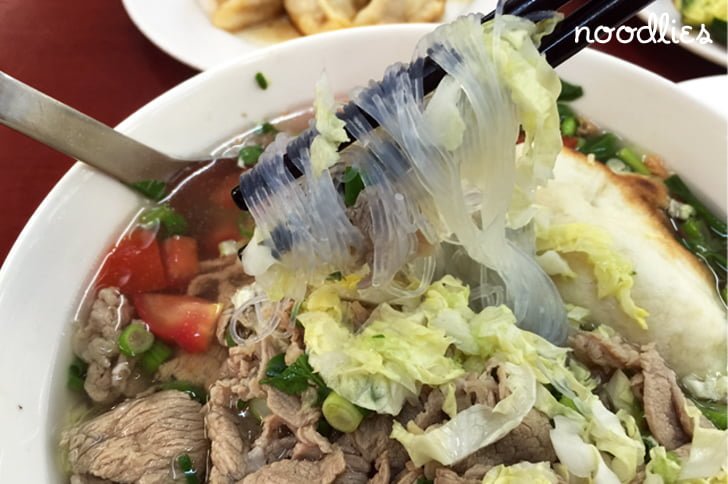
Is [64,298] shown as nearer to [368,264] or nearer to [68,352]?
[68,352]

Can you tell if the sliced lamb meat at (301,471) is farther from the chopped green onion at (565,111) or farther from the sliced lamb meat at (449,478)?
the chopped green onion at (565,111)

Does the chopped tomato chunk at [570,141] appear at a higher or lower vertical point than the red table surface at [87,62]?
lower

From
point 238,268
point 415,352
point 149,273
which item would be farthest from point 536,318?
point 149,273

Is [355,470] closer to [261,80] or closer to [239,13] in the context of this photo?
[261,80]

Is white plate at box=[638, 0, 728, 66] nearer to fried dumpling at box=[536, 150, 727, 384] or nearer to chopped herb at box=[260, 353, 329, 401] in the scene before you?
fried dumpling at box=[536, 150, 727, 384]

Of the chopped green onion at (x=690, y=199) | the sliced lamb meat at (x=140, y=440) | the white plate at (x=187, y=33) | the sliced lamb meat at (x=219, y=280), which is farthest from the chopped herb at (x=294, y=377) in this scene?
the white plate at (x=187, y=33)

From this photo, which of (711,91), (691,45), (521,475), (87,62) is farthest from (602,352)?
(87,62)
